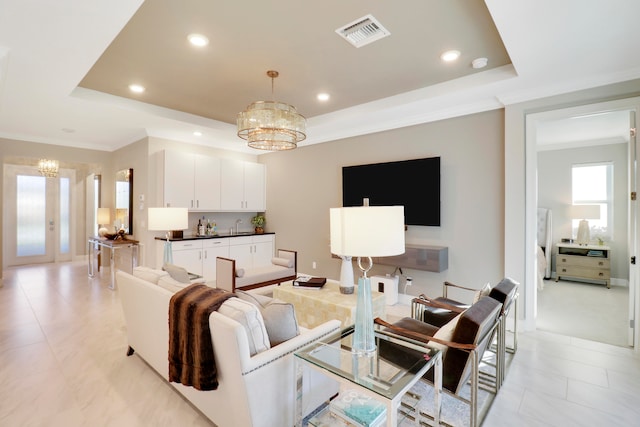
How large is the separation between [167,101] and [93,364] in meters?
3.24

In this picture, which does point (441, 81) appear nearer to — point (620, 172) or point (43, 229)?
point (620, 172)

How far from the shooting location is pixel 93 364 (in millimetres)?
2693

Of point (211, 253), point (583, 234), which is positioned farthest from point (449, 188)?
point (211, 253)

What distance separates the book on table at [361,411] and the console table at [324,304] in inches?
46.9

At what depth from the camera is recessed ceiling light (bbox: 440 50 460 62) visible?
9.71 ft

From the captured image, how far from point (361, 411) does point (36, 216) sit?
9.66 meters

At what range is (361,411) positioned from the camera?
1.61 metres

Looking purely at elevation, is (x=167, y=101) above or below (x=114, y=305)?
above

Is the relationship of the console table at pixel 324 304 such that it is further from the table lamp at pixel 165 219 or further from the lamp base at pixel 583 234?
the lamp base at pixel 583 234

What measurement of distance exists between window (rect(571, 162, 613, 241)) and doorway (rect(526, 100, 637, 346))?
0.36 ft

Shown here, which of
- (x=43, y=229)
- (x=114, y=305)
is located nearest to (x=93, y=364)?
(x=114, y=305)

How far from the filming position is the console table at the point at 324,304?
9.82 ft

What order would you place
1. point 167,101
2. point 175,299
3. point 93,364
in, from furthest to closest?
point 167,101, point 93,364, point 175,299

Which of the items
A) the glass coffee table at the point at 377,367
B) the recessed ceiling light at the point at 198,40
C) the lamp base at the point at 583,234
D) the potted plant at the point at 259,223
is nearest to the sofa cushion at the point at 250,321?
the glass coffee table at the point at 377,367
